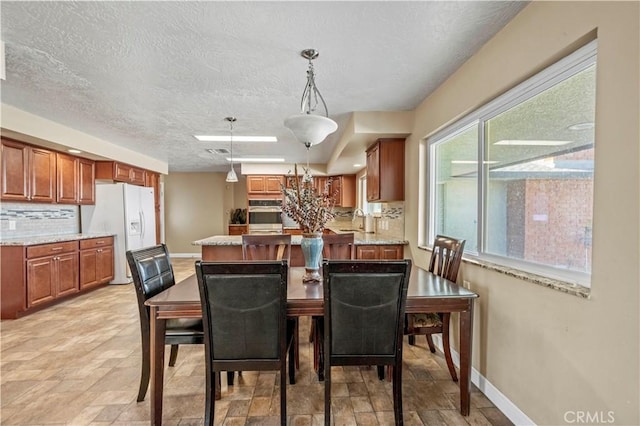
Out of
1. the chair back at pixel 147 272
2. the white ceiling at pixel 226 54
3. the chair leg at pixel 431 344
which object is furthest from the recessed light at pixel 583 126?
the chair back at pixel 147 272

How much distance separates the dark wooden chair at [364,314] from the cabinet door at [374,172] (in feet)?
7.24

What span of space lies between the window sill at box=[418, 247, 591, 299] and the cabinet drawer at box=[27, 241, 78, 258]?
4.58 m

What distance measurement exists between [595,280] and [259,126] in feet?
11.3

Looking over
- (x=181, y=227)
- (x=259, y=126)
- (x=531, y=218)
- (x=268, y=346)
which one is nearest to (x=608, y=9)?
(x=531, y=218)

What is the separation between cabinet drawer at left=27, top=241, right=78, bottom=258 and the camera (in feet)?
11.3

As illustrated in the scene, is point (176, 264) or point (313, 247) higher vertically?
point (313, 247)

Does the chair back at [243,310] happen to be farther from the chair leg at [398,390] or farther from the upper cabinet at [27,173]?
the upper cabinet at [27,173]

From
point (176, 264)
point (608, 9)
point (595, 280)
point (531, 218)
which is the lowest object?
point (176, 264)

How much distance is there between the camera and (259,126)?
379 cm

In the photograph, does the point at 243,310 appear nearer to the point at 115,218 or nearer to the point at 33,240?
the point at 33,240

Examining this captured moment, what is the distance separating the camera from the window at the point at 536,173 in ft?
4.75

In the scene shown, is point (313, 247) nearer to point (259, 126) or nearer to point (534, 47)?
point (534, 47)

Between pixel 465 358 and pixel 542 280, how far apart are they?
2.06 feet

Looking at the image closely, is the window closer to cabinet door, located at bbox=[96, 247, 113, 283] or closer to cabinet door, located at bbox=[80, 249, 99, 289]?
cabinet door, located at bbox=[80, 249, 99, 289]
